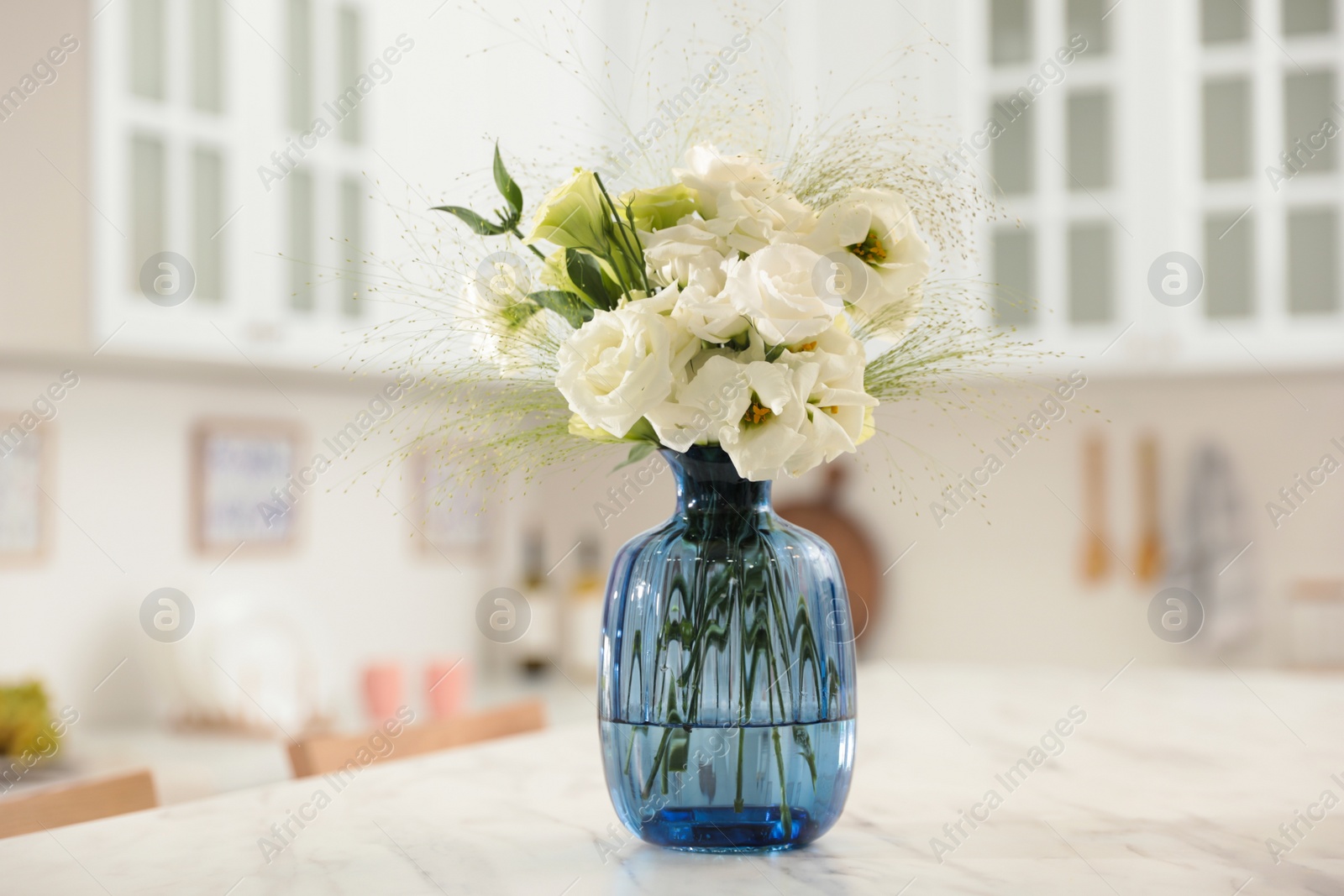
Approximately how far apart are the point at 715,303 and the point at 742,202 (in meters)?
0.08

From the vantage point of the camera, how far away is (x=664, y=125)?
926mm

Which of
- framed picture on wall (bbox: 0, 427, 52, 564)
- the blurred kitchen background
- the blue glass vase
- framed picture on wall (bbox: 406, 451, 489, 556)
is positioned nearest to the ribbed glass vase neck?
the blue glass vase

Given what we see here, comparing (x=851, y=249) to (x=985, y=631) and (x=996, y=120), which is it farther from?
(x=985, y=631)

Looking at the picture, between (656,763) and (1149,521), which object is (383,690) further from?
(656,763)

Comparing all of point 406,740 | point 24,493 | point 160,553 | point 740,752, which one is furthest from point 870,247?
point 160,553

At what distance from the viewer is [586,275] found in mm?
775

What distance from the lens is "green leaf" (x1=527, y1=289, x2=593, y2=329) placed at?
2.59 ft

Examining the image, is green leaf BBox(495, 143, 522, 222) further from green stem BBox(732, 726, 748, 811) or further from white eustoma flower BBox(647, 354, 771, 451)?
green stem BBox(732, 726, 748, 811)

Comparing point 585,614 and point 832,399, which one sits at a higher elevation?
point 832,399

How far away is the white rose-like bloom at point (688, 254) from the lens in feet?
2.43

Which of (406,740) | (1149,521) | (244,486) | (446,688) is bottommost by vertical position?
(446,688)

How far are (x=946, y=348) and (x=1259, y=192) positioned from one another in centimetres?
209

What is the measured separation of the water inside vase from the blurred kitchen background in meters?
→ 1.26

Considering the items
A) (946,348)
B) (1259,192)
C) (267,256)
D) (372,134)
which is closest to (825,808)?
(946,348)
